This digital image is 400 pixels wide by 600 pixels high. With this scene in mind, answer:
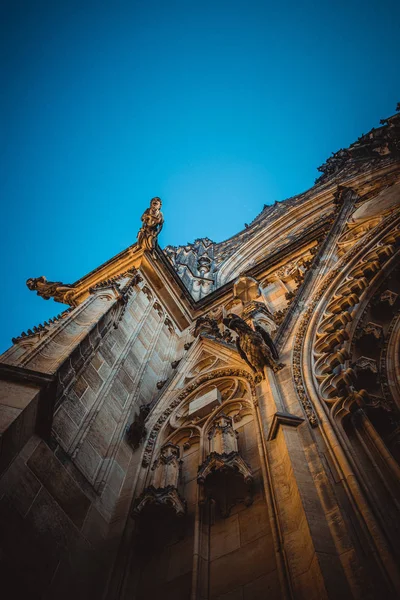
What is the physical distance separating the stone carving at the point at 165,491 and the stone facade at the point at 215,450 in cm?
2

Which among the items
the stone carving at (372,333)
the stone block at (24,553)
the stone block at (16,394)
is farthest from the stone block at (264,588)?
the stone carving at (372,333)

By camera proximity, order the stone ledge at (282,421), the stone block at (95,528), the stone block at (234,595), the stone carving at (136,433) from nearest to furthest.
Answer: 1. the stone block at (234,595)
2. the stone ledge at (282,421)
3. the stone block at (95,528)
4. the stone carving at (136,433)

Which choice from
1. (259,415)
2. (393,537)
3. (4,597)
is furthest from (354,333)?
(4,597)

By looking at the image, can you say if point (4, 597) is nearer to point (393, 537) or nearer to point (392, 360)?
point (393, 537)

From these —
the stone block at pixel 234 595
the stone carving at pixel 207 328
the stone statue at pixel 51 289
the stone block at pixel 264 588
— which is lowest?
the stone block at pixel 264 588

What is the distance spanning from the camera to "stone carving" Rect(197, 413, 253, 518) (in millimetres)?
4660

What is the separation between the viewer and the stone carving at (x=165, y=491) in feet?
15.9

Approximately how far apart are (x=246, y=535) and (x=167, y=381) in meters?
3.89

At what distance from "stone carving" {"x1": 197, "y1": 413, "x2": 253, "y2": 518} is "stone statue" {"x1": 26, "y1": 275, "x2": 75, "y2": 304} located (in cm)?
738

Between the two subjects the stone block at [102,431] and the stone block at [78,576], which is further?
the stone block at [102,431]

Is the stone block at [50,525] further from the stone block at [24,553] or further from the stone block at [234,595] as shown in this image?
the stone block at [234,595]

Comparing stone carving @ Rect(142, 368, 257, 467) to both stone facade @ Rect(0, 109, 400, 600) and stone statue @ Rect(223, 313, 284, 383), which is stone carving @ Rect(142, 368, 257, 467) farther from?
stone statue @ Rect(223, 313, 284, 383)

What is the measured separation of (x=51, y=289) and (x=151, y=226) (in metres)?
3.19

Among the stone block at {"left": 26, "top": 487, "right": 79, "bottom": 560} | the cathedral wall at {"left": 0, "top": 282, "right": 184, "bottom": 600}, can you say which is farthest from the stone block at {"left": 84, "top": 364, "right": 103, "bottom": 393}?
the stone block at {"left": 26, "top": 487, "right": 79, "bottom": 560}
